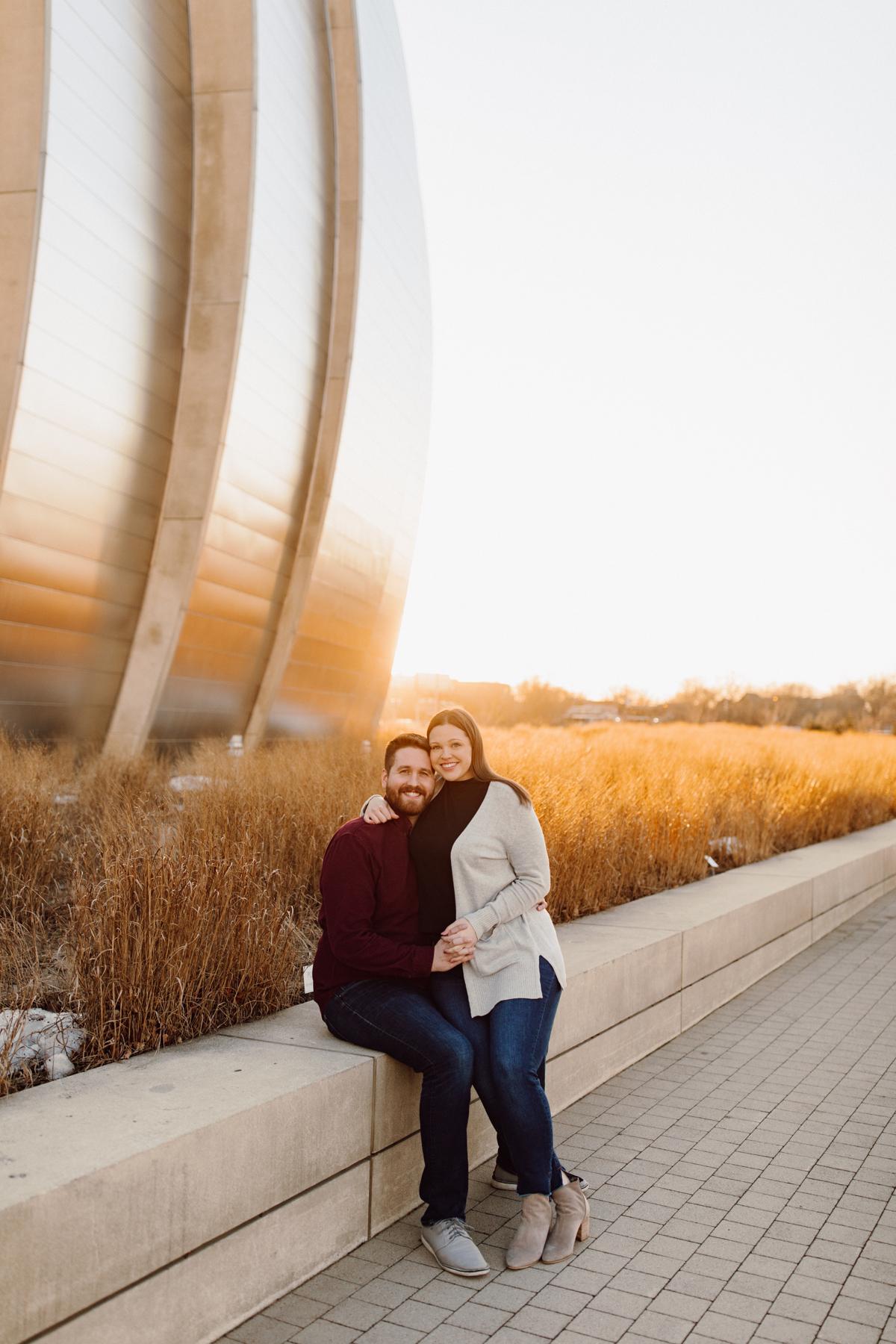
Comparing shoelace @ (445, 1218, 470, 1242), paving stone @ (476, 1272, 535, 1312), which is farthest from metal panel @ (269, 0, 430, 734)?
paving stone @ (476, 1272, 535, 1312)

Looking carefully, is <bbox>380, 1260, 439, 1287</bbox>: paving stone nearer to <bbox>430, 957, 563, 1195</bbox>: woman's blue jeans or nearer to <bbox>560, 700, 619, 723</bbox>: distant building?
<bbox>430, 957, 563, 1195</bbox>: woman's blue jeans

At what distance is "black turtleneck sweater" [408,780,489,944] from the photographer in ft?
14.0

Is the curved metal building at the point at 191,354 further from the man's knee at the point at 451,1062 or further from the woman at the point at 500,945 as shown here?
the man's knee at the point at 451,1062

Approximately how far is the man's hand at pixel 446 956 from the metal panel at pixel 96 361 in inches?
352

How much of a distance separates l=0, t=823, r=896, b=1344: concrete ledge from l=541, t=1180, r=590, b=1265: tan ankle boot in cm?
55

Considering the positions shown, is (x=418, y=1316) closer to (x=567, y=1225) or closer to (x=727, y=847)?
(x=567, y=1225)

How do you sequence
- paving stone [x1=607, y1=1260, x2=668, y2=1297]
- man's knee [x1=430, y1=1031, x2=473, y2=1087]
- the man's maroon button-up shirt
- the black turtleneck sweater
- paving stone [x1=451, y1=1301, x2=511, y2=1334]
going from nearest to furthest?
paving stone [x1=451, y1=1301, x2=511, y2=1334] < paving stone [x1=607, y1=1260, x2=668, y2=1297] < man's knee [x1=430, y1=1031, x2=473, y2=1087] < the man's maroon button-up shirt < the black turtleneck sweater

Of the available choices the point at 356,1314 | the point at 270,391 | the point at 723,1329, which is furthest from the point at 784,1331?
the point at 270,391

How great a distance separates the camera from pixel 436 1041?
3.86 meters

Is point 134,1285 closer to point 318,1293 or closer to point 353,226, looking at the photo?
point 318,1293

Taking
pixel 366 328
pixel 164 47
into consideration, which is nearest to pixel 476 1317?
pixel 164 47

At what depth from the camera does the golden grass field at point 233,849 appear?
13.8ft

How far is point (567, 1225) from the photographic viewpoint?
3838 mm

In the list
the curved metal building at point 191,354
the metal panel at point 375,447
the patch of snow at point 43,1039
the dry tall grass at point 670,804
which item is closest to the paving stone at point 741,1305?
the patch of snow at point 43,1039
